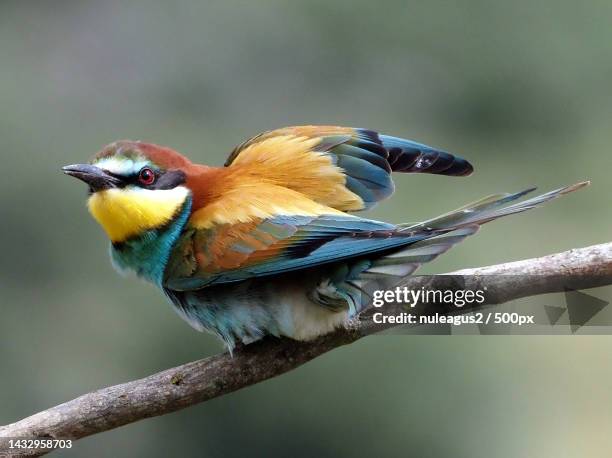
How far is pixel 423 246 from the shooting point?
88.6 inches

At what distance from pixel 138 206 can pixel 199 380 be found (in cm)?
36

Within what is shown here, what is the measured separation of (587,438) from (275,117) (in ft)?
8.04

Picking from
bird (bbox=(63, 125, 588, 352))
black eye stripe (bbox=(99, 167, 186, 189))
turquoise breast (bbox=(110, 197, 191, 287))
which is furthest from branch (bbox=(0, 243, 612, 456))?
black eye stripe (bbox=(99, 167, 186, 189))

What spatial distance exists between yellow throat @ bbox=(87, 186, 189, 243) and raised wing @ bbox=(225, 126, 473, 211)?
20 centimetres

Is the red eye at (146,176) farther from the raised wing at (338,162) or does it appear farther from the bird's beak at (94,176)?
the raised wing at (338,162)

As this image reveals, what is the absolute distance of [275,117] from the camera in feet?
19.0

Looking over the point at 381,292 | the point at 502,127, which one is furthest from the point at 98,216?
the point at 502,127

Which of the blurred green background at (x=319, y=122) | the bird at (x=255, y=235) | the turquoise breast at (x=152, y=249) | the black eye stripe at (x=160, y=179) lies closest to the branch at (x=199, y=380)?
the bird at (x=255, y=235)

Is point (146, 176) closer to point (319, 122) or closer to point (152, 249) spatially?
point (152, 249)

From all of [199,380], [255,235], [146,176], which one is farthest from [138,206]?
[199,380]

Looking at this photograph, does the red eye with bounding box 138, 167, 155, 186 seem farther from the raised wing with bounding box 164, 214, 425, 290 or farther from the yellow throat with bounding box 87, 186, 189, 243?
the raised wing with bounding box 164, 214, 425, 290

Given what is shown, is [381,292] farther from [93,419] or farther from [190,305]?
[93,419]

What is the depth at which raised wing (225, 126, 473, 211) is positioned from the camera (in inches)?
99.0

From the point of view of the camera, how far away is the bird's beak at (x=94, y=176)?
94.3 inches
